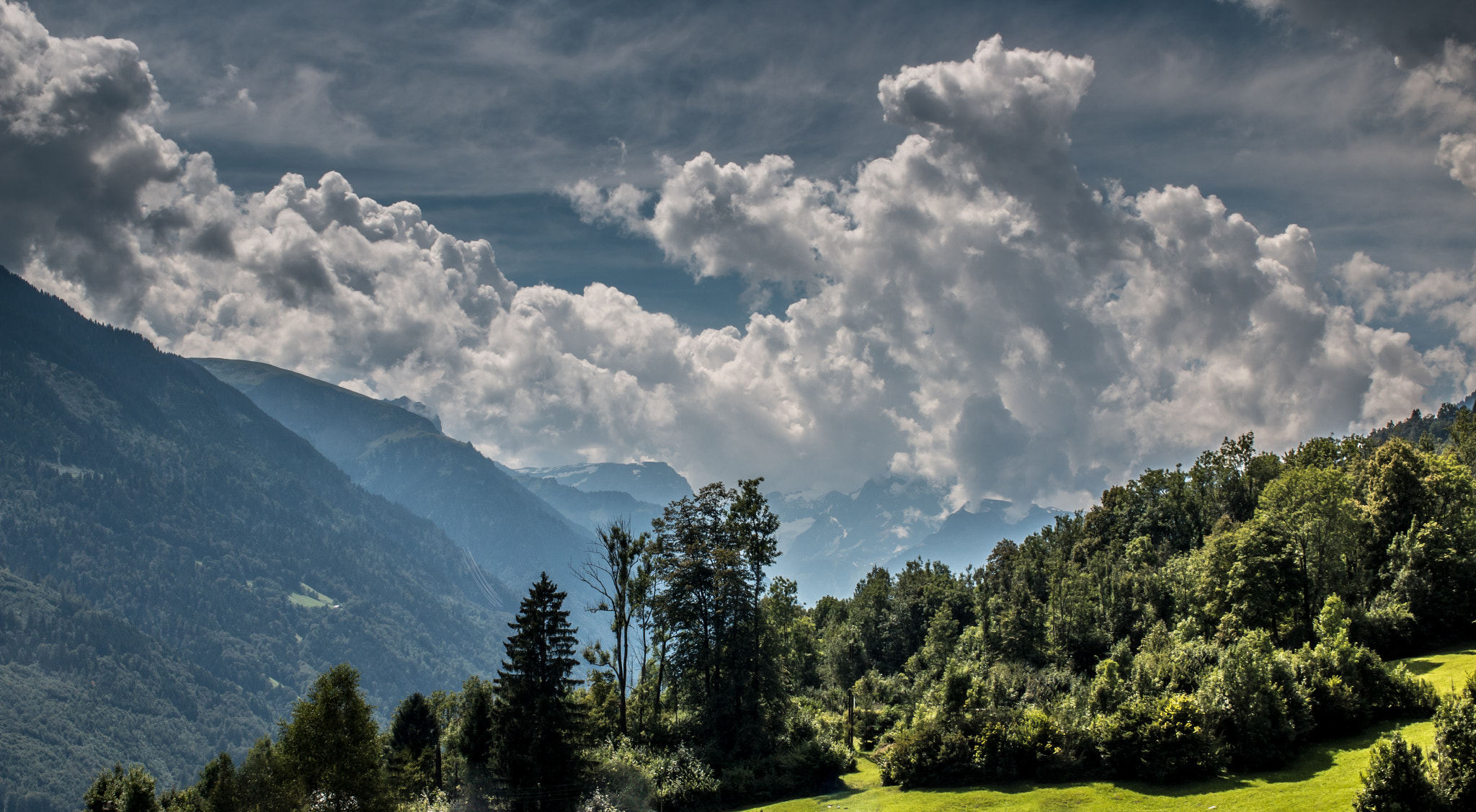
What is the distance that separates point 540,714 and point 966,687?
70.0ft

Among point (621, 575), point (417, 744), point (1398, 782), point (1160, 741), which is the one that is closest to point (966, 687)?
point (1160, 741)

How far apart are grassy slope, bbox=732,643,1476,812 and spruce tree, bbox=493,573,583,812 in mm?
10364

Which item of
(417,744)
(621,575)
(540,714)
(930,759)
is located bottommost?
(417,744)

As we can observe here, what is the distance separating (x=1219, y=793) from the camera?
84.5ft

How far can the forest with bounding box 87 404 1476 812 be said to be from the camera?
29.1 m

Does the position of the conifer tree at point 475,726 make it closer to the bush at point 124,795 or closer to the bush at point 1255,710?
the bush at point 124,795

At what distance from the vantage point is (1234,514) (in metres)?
77.9

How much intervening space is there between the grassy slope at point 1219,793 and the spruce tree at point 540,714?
10.4m

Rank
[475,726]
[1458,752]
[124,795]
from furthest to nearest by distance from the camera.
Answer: [475,726] < [124,795] < [1458,752]

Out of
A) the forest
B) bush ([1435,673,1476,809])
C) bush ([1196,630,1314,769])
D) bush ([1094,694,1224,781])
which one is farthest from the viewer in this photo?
the forest

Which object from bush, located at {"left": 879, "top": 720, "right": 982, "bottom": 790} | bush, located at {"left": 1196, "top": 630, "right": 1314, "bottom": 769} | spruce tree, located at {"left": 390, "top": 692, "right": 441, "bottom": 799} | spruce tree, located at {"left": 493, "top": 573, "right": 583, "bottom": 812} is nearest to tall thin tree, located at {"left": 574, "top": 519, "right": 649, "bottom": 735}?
spruce tree, located at {"left": 493, "top": 573, "right": 583, "bottom": 812}

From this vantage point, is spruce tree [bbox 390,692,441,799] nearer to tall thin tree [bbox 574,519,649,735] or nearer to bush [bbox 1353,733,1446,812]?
tall thin tree [bbox 574,519,649,735]

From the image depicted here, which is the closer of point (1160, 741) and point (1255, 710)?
point (1255, 710)

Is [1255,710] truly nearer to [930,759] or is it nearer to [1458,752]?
[1458,752]
